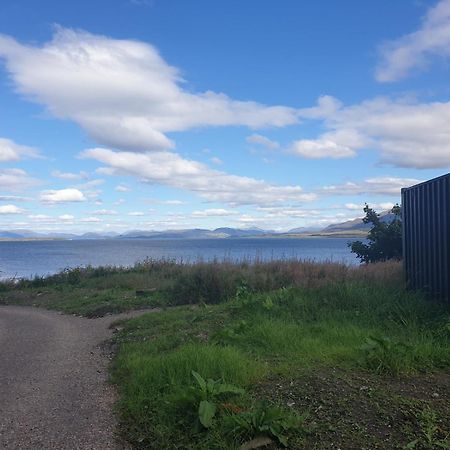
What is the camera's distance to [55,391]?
20.9 feet

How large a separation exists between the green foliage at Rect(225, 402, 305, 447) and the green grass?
0.07m

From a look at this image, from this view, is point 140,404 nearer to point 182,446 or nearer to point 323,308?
point 182,446

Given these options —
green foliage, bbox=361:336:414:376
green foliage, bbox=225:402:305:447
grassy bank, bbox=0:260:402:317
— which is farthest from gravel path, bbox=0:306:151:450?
grassy bank, bbox=0:260:402:317

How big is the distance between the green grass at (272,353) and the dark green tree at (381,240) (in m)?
11.3

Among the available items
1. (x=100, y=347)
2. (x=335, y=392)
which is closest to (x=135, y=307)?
(x=100, y=347)

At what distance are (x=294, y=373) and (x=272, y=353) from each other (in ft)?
3.41

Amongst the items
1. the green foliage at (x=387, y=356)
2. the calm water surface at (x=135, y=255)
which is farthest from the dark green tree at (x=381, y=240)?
the green foliage at (x=387, y=356)

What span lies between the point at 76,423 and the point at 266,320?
422cm

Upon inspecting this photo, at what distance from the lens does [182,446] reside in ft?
15.1

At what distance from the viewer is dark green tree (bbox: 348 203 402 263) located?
70.0 feet

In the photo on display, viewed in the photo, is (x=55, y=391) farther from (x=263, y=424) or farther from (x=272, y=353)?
(x=263, y=424)

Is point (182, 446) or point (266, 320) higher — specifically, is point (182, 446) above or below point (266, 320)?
below

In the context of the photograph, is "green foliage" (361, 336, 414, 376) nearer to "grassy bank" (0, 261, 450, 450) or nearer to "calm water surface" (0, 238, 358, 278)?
"grassy bank" (0, 261, 450, 450)

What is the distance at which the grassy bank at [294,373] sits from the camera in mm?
4508
